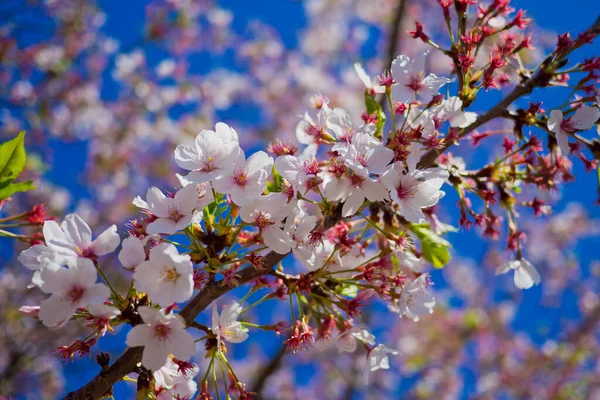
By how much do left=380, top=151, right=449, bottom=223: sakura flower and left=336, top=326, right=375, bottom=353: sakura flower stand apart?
17.1 inches

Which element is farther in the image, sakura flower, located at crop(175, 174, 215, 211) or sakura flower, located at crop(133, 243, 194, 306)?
sakura flower, located at crop(175, 174, 215, 211)

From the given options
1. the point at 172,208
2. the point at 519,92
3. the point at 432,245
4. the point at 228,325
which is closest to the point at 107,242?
the point at 172,208

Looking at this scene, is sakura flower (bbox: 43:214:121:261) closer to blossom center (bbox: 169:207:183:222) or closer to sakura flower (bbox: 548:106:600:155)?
blossom center (bbox: 169:207:183:222)

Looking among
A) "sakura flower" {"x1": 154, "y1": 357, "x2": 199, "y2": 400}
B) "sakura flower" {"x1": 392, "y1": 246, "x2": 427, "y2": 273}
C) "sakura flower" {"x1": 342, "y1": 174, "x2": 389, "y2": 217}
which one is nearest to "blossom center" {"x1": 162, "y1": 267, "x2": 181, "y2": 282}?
"sakura flower" {"x1": 154, "y1": 357, "x2": 199, "y2": 400}

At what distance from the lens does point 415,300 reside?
5.30ft

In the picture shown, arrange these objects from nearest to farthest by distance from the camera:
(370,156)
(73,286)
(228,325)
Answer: (73,286) → (370,156) → (228,325)

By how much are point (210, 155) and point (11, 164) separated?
0.78 metres

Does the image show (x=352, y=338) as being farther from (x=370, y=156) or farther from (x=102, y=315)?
(x=102, y=315)

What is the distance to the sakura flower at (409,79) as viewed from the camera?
1.59 m

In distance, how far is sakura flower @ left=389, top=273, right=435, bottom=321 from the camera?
1.57 m

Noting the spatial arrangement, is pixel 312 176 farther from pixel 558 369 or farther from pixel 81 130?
pixel 558 369

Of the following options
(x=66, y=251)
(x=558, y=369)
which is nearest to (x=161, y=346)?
(x=66, y=251)

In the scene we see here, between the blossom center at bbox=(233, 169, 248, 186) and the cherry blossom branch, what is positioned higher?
the cherry blossom branch

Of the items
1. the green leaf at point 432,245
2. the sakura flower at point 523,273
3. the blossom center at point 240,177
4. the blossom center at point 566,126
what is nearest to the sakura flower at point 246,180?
the blossom center at point 240,177
